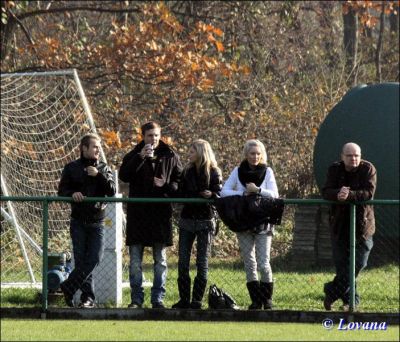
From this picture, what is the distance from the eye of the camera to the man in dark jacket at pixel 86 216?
12102 millimetres

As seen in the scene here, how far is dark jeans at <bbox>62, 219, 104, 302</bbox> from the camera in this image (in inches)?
478

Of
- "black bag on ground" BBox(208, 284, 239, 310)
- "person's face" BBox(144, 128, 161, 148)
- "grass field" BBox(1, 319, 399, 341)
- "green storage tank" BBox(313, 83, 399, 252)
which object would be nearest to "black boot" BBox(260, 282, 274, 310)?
"black bag on ground" BBox(208, 284, 239, 310)

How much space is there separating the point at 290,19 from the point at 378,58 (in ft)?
11.9

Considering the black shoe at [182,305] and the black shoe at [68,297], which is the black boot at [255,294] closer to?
the black shoe at [182,305]

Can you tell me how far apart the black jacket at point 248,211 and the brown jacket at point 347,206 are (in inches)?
20.7

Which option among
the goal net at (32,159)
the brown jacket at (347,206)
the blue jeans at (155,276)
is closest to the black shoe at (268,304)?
the brown jacket at (347,206)

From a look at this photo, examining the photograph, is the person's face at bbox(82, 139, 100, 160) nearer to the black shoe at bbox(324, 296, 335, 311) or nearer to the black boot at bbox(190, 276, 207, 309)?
the black boot at bbox(190, 276, 207, 309)

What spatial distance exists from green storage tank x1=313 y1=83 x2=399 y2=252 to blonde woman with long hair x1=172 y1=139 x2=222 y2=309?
573 cm

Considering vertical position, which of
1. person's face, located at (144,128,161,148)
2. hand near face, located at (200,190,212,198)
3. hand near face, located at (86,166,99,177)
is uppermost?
person's face, located at (144,128,161,148)

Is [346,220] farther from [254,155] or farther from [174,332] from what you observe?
[174,332]

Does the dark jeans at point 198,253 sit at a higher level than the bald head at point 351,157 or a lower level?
lower

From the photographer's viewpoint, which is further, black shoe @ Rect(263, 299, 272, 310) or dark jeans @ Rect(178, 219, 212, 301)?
dark jeans @ Rect(178, 219, 212, 301)

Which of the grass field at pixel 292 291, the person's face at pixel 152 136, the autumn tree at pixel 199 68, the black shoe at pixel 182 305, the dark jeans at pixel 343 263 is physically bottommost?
the grass field at pixel 292 291

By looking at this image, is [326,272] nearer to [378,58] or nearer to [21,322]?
[21,322]
